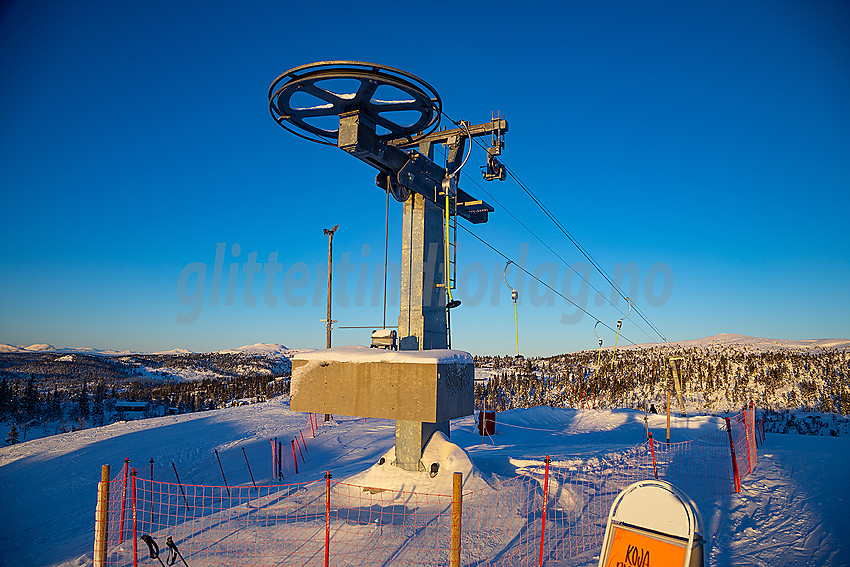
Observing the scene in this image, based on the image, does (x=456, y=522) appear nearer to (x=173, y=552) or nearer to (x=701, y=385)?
(x=173, y=552)

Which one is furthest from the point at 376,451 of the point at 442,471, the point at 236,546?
the point at 236,546

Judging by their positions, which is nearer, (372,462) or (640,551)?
(640,551)

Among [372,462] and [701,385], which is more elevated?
[701,385]

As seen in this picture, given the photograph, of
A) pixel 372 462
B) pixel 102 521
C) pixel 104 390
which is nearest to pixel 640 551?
pixel 102 521

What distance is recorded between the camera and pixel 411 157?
11688mm

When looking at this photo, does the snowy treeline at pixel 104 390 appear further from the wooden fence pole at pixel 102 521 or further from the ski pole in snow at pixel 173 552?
the wooden fence pole at pixel 102 521

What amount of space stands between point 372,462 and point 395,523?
24.9 feet

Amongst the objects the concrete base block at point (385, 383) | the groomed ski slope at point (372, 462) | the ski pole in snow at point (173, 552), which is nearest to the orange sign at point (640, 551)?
the groomed ski slope at point (372, 462)

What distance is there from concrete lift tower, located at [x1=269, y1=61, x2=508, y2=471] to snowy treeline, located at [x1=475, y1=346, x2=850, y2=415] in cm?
1804

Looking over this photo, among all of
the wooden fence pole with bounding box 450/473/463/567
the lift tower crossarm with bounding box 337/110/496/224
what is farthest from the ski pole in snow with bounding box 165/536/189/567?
the lift tower crossarm with bounding box 337/110/496/224

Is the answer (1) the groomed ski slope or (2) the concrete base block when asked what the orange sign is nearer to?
(1) the groomed ski slope

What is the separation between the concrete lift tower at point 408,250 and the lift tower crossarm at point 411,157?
0.02 m

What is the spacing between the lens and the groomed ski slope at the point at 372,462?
8469 mm

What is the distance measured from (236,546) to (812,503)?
11432 mm
